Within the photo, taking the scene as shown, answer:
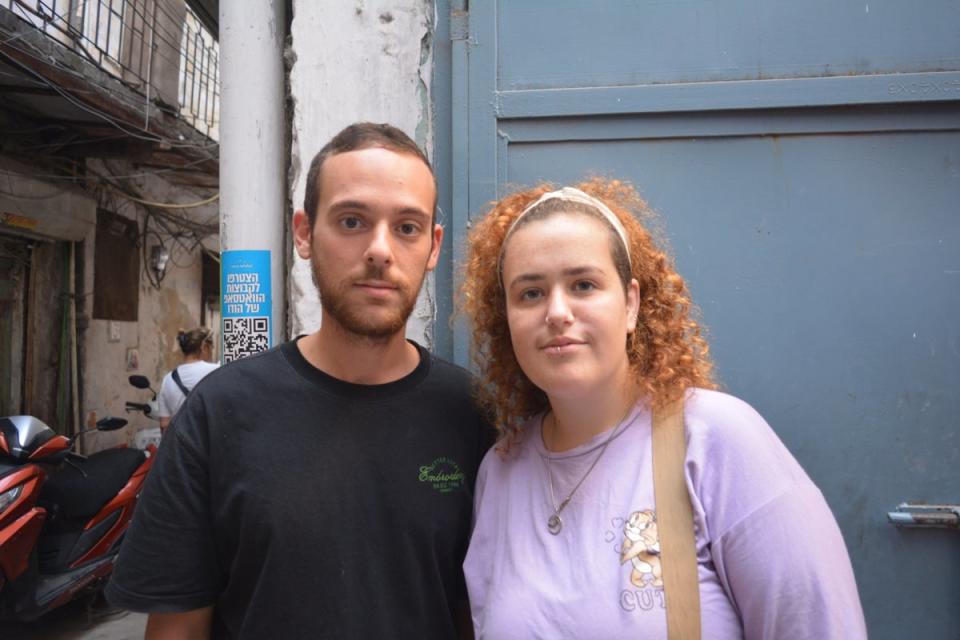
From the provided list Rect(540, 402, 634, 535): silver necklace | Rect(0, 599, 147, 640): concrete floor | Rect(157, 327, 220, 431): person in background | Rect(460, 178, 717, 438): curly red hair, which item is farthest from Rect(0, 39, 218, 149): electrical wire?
Rect(540, 402, 634, 535): silver necklace

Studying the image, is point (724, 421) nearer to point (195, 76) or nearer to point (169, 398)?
point (169, 398)

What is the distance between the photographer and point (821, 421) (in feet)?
6.51

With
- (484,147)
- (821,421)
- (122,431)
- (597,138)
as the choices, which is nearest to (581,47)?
(597,138)

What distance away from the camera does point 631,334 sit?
4.80ft

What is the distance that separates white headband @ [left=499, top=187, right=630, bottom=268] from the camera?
1.41m

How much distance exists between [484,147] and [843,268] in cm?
117

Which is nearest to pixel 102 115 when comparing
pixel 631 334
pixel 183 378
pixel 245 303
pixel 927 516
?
pixel 183 378

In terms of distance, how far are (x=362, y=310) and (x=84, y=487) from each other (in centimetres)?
391

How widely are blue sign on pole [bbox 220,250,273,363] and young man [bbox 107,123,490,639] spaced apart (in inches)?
23.7

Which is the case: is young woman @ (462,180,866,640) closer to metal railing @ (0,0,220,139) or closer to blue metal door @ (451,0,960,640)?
blue metal door @ (451,0,960,640)

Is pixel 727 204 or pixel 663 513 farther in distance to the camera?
pixel 727 204

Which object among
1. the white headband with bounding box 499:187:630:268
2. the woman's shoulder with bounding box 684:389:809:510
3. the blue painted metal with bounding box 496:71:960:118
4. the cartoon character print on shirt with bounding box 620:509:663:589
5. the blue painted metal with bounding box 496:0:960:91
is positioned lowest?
the cartoon character print on shirt with bounding box 620:509:663:589

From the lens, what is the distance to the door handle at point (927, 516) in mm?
1891

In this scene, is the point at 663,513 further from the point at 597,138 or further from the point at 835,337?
the point at 597,138
